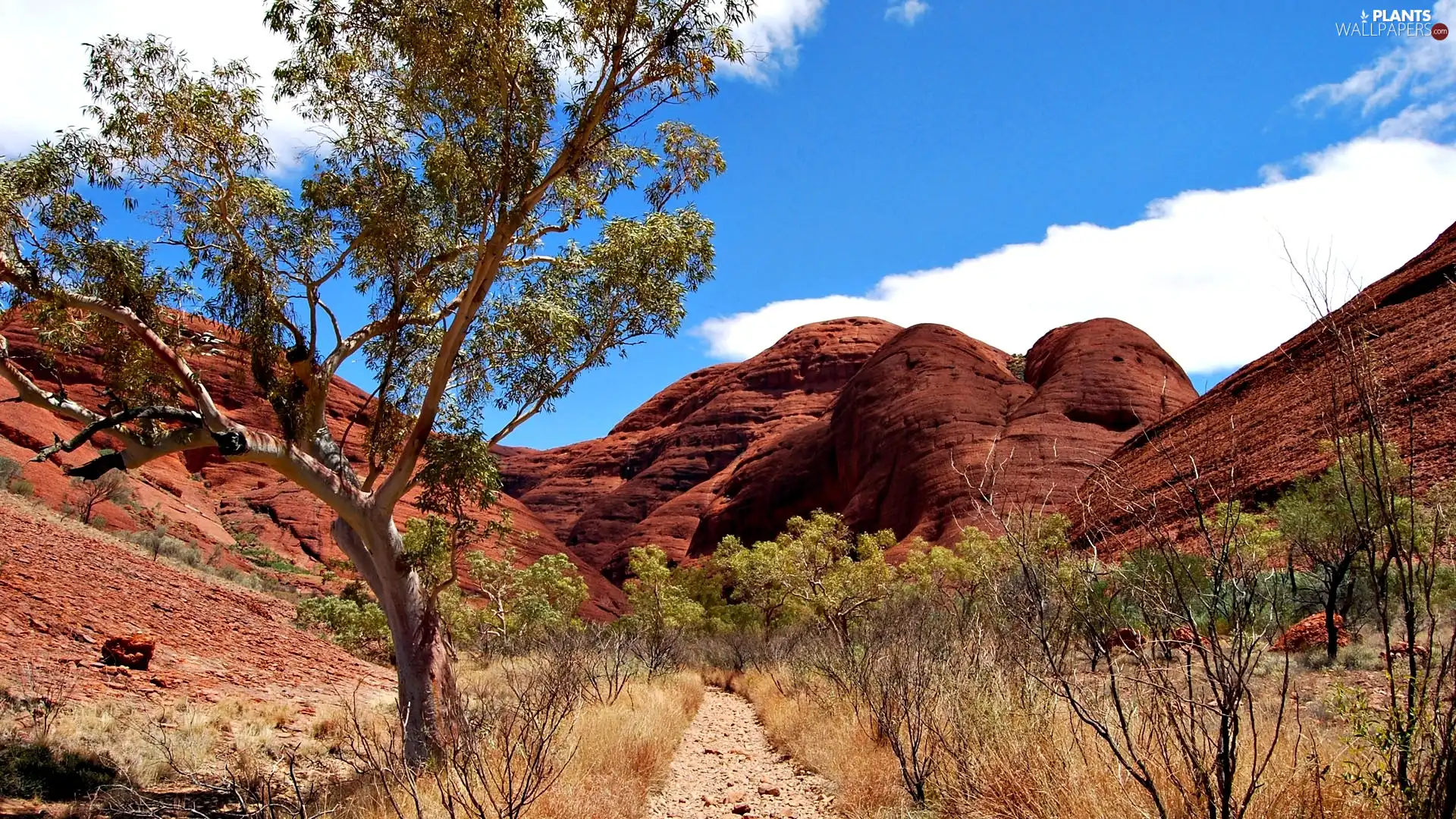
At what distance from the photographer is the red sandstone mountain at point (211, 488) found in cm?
2502

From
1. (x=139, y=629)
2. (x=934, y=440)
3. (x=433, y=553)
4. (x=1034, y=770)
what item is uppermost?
(x=934, y=440)

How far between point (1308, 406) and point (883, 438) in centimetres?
2230

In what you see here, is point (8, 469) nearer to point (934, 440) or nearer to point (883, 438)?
point (934, 440)

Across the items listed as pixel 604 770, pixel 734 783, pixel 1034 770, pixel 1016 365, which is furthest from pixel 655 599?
pixel 1016 365

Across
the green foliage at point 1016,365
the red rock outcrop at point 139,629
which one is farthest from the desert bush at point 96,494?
the green foliage at point 1016,365

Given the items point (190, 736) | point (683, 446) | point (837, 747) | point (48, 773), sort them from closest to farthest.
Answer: point (48, 773) → point (190, 736) → point (837, 747) → point (683, 446)

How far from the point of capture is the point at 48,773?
21.3ft

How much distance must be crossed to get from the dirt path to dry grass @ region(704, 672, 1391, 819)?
32 centimetres

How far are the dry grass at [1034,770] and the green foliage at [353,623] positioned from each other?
571 inches

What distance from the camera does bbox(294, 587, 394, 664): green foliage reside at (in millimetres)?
19594

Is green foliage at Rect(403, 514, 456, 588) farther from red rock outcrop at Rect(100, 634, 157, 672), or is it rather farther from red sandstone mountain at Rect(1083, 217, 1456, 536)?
red sandstone mountain at Rect(1083, 217, 1456, 536)

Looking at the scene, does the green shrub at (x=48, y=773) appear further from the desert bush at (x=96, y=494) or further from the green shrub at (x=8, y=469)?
the green shrub at (x=8, y=469)

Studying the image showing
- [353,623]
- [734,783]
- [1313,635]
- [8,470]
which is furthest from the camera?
[353,623]

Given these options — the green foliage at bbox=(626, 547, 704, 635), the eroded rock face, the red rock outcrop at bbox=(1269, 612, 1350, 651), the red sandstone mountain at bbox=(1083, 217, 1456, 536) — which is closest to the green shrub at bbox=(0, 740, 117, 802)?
the red rock outcrop at bbox=(1269, 612, 1350, 651)
